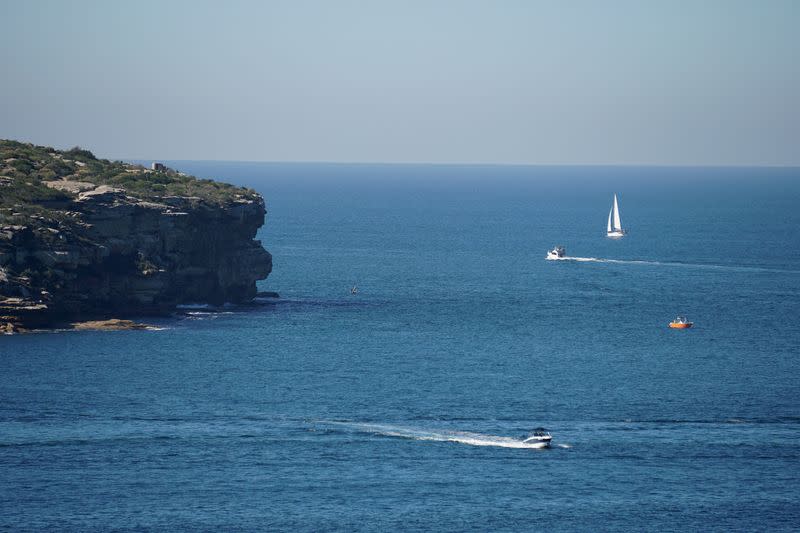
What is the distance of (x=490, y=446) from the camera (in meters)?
87.2

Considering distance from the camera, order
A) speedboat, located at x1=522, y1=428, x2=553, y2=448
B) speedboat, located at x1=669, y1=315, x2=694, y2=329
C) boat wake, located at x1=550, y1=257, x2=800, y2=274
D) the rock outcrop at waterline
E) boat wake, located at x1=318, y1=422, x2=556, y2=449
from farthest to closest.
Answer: boat wake, located at x1=550, y1=257, x2=800, y2=274 < speedboat, located at x1=669, y1=315, x2=694, y2=329 < the rock outcrop at waterline < boat wake, located at x1=318, y1=422, x2=556, y2=449 < speedboat, located at x1=522, y1=428, x2=553, y2=448

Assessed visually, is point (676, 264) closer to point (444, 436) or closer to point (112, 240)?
point (112, 240)

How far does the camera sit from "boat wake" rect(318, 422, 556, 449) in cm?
8744

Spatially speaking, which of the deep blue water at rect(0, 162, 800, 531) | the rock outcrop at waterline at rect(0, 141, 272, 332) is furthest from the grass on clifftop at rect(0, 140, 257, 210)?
the deep blue water at rect(0, 162, 800, 531)

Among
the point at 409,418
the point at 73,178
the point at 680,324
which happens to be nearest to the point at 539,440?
the point at 409,418

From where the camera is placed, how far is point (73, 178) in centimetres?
14362

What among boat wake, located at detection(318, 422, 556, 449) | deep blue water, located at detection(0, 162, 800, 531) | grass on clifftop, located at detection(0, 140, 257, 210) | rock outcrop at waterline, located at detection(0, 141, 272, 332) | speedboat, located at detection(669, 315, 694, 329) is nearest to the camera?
deep blue water, located at detection(0, 162, 800, 531)

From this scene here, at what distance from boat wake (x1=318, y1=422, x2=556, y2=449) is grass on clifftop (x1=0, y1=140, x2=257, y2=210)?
55.2 m

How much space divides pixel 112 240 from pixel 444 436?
55634 millimetres

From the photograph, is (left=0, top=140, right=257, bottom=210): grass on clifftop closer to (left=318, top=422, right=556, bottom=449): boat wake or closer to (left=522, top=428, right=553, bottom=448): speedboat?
(left=318, top=422, right=556, bottom=449): boat wake

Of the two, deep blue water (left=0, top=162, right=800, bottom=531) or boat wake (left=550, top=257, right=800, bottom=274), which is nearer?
deep blue water (left=0, top=162, right=800, bottom=531)

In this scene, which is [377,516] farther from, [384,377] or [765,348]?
[765,348]

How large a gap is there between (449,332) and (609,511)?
184ft

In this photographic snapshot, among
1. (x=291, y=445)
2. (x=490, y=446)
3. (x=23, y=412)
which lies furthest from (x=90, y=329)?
(x=490, y=446)
